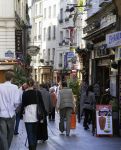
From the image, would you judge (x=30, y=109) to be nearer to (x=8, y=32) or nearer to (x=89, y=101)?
(x=89, y=101)

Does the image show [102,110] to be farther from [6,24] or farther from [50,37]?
[50,37]

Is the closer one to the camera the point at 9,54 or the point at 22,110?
the point at 22,110

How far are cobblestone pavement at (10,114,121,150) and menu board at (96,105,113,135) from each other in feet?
1.25

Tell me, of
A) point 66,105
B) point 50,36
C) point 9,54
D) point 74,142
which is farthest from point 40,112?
point 50,36

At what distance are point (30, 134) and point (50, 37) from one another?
220ft

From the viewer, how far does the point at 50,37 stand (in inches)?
3201

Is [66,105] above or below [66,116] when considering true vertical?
above

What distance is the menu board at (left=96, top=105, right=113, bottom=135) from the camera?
1967 centimetres

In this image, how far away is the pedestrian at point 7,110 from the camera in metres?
12.6

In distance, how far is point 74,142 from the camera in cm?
1798

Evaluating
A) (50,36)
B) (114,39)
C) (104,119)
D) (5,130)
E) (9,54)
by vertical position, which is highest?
(50,36)

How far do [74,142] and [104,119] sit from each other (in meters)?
2.09

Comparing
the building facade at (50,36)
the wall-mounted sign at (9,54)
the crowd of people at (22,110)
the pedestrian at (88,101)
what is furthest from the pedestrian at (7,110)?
the building facade at (50,36)

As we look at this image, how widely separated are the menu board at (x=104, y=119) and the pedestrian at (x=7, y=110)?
722 centimetres
